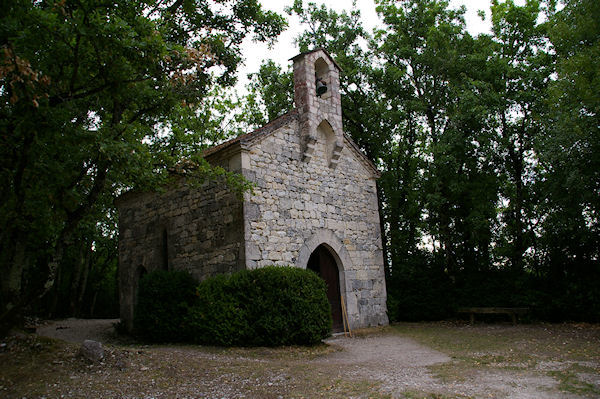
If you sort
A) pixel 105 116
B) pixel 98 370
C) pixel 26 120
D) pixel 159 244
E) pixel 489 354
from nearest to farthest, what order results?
pixel 26 120, pixel 98 370, pixel 489 354, pixel 105 116, pixel 159 244

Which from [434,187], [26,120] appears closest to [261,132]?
[26,120]

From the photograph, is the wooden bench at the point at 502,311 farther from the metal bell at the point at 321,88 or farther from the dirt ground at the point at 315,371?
the metal bell at the point at 321,88

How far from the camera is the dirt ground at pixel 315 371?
17.8ft

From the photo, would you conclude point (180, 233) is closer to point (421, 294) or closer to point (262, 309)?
point (262, 309)

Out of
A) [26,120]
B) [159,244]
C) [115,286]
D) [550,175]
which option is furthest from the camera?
[115,286]

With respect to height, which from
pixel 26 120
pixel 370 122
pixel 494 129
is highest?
pixel 370 122

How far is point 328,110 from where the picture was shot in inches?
489

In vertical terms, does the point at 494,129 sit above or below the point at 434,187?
above

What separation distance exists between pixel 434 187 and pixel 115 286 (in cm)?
2063

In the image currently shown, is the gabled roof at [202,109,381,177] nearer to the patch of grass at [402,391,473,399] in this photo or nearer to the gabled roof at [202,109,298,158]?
the gabled roof at [202,109,298,158]

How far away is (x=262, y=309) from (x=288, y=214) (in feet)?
9.00

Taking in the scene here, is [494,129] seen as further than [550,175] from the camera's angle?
Yes

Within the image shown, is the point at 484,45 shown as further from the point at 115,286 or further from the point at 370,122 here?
the point at 115,286

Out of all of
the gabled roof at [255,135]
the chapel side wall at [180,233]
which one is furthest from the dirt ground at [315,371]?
the gabled roof at [255,135]
